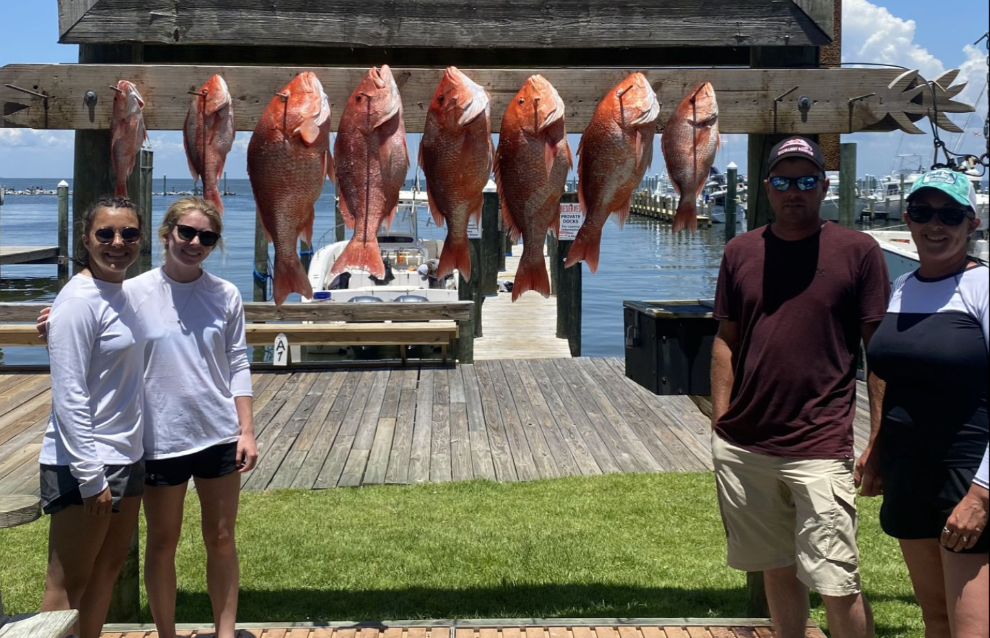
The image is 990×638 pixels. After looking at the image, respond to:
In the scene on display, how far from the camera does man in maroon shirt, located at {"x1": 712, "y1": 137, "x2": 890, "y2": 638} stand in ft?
9.64

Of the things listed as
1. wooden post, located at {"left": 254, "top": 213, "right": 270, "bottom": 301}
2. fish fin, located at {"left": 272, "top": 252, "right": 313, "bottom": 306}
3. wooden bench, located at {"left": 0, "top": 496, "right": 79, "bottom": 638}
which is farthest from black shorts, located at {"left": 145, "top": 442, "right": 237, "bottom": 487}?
wooden post, located at {"left": 254, "top": 213, "right": 270, "bottom": 301}

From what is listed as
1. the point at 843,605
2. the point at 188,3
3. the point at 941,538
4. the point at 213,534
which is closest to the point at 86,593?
the point at 213,534

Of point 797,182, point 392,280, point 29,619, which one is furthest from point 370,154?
point 392,280

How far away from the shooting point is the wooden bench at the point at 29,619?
2574mm

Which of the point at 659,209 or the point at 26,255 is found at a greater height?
the point at 659,209

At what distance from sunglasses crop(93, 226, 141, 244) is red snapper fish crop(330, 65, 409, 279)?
629mm

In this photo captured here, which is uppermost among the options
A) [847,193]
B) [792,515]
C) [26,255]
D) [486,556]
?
[847,193]

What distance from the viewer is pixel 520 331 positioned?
14531mm

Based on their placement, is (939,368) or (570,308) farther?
(570,308)

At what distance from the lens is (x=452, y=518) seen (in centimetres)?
590

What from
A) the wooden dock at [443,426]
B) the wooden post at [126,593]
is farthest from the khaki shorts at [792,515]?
the wooden post at [126,593]

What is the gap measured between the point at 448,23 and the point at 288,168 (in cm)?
89

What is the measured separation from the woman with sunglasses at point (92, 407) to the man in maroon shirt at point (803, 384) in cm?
186

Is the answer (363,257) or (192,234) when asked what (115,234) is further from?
(363,257)
